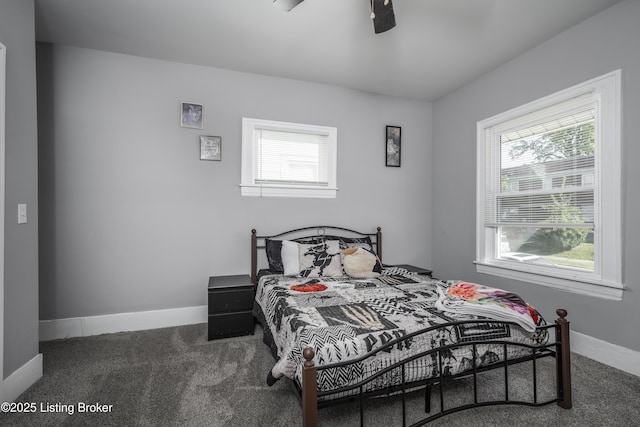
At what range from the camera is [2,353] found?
1.73 m

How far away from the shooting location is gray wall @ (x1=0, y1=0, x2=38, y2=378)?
1816mm

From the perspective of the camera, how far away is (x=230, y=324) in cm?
272

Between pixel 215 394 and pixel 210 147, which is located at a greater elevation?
pixel 210 147

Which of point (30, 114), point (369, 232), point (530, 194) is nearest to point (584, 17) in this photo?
point (530, 194)

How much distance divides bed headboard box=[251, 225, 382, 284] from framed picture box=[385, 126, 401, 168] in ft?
3.07

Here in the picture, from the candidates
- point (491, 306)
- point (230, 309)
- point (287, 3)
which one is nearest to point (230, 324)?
point (230, 309)

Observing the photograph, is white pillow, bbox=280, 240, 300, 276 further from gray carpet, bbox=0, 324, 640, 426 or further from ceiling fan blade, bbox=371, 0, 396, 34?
ceiling fan blade, bbox=371, 0, 396, 34

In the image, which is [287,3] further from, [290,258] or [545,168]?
[545,168]

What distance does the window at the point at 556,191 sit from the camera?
2.29 m

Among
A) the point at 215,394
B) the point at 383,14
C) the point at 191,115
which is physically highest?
the point at 383,14

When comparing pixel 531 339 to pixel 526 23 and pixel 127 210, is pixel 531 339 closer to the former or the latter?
pixel 526 23

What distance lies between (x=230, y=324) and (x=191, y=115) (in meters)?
2.19

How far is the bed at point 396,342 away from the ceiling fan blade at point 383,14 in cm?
188

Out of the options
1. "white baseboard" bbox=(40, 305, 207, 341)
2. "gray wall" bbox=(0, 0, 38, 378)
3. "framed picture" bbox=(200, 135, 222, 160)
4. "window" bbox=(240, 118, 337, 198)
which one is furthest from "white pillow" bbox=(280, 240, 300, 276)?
"gray wall" bbox=(0, 0, 38, 378)
